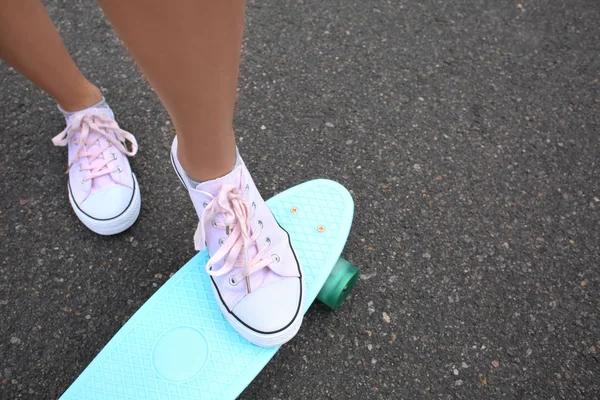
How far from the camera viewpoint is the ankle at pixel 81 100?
51.0 inches

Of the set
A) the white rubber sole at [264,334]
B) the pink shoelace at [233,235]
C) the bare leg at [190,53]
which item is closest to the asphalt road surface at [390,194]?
the white rubber sole at [264,334]

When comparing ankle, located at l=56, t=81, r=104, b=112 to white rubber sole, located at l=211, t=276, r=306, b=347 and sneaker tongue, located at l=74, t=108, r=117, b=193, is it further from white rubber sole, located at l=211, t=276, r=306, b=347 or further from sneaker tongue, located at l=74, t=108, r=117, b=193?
white rubber sole, located at l=211, t=276, r=306, b=347

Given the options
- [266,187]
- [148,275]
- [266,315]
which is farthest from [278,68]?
[266,315]

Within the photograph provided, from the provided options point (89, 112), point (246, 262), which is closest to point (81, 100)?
point (89, 112)

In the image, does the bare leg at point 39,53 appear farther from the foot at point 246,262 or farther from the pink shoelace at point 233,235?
the pink shoelace at point 233,235

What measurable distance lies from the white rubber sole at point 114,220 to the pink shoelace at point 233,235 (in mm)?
327

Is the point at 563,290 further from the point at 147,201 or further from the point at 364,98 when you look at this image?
the point at 147,201

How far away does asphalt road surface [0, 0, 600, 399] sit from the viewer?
46.3 inches

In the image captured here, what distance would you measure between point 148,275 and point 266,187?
0.42 m

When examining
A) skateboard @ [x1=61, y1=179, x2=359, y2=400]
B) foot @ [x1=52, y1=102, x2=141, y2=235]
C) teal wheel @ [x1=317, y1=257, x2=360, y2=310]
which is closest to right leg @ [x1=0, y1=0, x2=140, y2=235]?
foot @ [x1=52, y1=102, x2=141, y2=235]

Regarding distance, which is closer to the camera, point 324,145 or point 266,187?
point 266,187

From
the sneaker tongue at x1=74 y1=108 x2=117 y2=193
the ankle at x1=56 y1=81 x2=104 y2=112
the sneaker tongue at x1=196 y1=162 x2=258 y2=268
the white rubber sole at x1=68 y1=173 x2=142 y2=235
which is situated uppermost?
the sneaker tongue at x1=196 y1=162 x2=258 y2=268

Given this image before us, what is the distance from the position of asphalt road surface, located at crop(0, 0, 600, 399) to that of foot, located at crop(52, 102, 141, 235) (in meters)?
0.08

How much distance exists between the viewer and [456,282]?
1.30m
